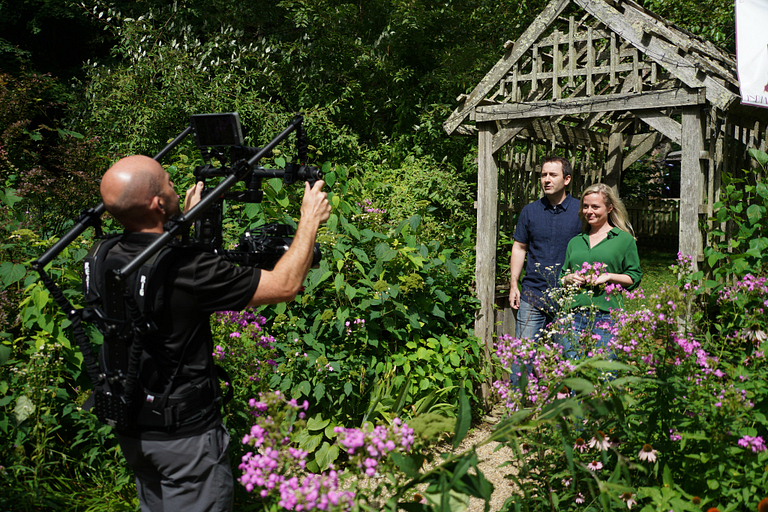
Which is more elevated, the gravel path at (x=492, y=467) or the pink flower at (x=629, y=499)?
the pink flower at (x=629, y=499)

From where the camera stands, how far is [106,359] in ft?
6.16

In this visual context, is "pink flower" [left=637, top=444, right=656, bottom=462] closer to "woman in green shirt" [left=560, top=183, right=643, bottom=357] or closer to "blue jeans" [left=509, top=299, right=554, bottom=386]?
"woman in green shirt" [left=560, top=183, right=643, bottom=357]

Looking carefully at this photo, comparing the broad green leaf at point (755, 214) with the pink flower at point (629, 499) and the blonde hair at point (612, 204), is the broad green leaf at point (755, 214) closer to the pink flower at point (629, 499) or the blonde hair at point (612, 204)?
the blonde hair at point (612, 204)

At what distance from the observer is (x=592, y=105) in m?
4.25

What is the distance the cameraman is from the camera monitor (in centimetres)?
29

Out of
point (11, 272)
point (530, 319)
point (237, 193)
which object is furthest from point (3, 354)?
point (530, 319)

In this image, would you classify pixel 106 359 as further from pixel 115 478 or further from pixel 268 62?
pixel 268 62

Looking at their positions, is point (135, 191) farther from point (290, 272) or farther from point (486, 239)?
point (486, 239)

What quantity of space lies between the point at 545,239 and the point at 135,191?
3.14m

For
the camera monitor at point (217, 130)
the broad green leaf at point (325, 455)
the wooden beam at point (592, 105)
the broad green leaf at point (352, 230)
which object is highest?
the wooden beam at point (592, 105)

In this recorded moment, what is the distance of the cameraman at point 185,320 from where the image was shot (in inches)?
71.6

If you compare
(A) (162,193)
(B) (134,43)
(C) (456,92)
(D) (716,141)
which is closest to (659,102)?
(D) (716,141)

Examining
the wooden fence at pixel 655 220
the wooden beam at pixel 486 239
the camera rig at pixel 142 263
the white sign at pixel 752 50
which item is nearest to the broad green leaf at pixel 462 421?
the camera rig at pixel 142 263

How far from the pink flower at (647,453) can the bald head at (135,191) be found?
6.04ft
